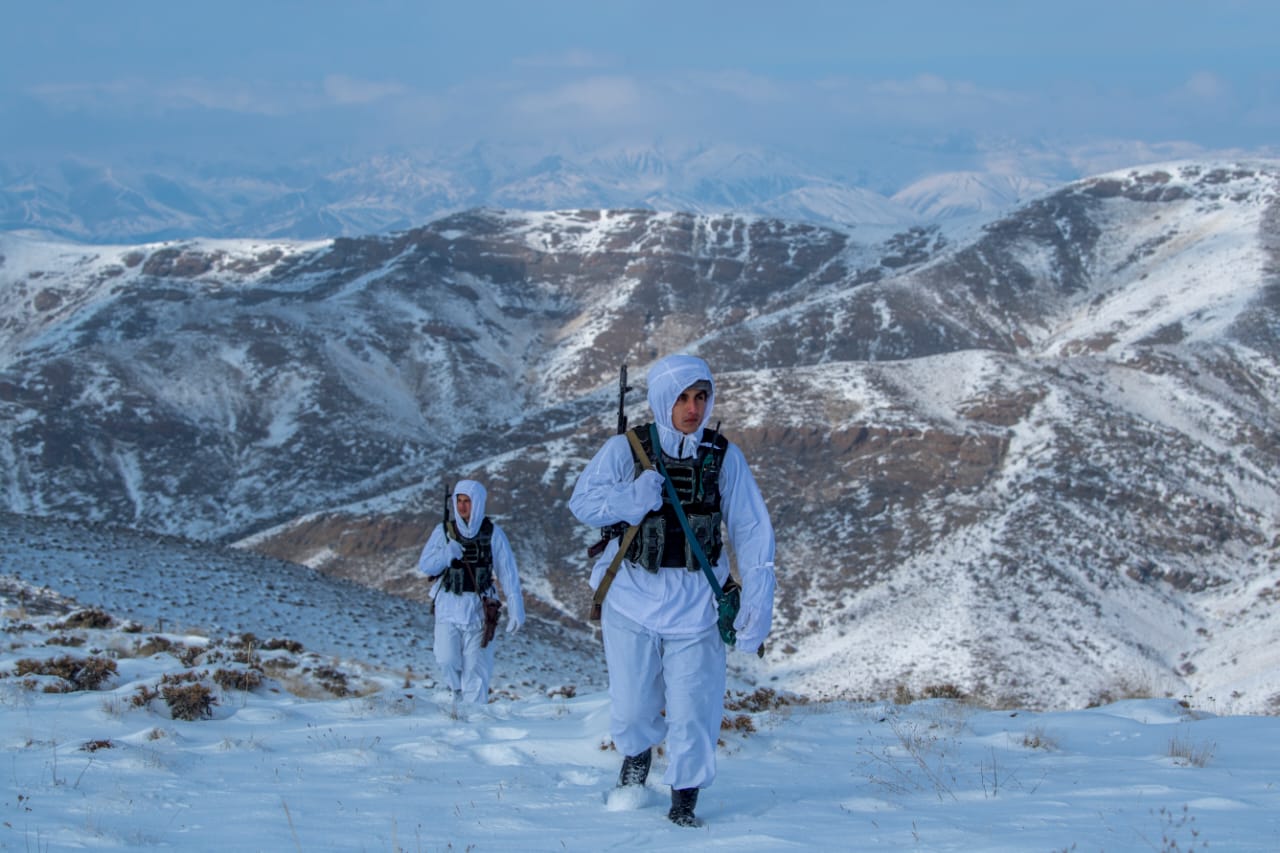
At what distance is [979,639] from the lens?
30.6 metres

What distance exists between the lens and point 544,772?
6.77 m

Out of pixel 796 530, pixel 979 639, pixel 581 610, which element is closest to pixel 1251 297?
pixel 796 530

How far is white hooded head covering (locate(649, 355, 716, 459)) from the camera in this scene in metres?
5.65

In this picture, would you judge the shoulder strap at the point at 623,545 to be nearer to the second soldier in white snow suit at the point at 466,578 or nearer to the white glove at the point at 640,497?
the white glove at the point at 640,497

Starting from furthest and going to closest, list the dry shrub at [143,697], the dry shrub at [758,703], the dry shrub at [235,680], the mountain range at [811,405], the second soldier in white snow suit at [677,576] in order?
the mountain range at [811,405] < the dry shrub at [758,703] < the dry shrub at [235,680] < the dry shrub at [143,697] < the second soldier in white snow suit at [677,576]

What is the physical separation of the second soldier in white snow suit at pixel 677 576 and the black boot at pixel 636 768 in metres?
0.12

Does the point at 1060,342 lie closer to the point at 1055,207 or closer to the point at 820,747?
the point at 1055,207

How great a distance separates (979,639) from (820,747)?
2465 cm

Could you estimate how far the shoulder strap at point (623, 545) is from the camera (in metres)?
5.77

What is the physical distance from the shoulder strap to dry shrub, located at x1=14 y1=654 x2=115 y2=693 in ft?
19.5

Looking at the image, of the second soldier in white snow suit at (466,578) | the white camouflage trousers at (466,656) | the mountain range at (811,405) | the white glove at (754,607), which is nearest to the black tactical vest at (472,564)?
the second soldier in white snow suit at (466,578)

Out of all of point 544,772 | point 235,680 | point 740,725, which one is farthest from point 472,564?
point 544,772

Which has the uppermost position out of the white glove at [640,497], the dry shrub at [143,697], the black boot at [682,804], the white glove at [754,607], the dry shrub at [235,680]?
the white glove at [640,497]

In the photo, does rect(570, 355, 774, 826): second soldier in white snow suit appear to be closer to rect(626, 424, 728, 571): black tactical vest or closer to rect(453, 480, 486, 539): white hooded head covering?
Answer: rect(626, 424, 728, 571): black tactical vest
